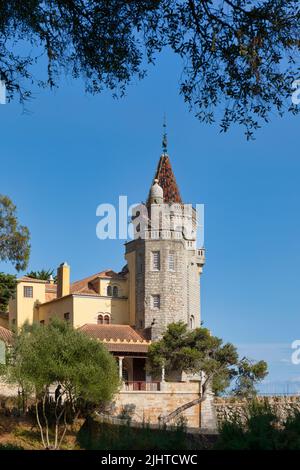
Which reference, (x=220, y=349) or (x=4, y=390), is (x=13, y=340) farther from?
(x=220, y=349)

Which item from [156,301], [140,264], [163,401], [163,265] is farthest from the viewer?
[140,264]

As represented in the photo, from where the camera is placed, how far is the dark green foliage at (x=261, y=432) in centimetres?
894

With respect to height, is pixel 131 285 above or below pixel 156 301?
above

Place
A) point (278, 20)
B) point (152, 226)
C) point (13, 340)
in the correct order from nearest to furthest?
point (278, 20), point (13, 340), point (152, 226)

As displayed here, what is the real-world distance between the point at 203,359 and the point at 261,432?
3559 cm

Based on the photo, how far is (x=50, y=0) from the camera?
11.4m

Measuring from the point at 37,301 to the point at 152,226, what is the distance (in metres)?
10.4

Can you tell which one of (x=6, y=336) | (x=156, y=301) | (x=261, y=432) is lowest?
(x=261, y=432)

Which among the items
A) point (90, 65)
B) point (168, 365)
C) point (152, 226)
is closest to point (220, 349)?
point (168, 365)

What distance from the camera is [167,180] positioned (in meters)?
54.0

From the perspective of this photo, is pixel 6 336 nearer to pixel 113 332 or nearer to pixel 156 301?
pixel 113 332

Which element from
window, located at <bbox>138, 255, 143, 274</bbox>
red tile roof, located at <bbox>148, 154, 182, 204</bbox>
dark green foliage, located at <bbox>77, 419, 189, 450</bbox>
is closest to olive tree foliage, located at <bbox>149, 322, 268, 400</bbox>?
window, located at <bbox>138, 255, 143, 274</bbox>

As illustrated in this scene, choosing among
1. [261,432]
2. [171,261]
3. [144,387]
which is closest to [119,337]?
[144,387]

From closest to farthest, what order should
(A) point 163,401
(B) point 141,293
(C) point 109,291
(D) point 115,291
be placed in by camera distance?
(A) point 163,401
(B) point 141,293
(C) point 109,291
(D) point 115,291
